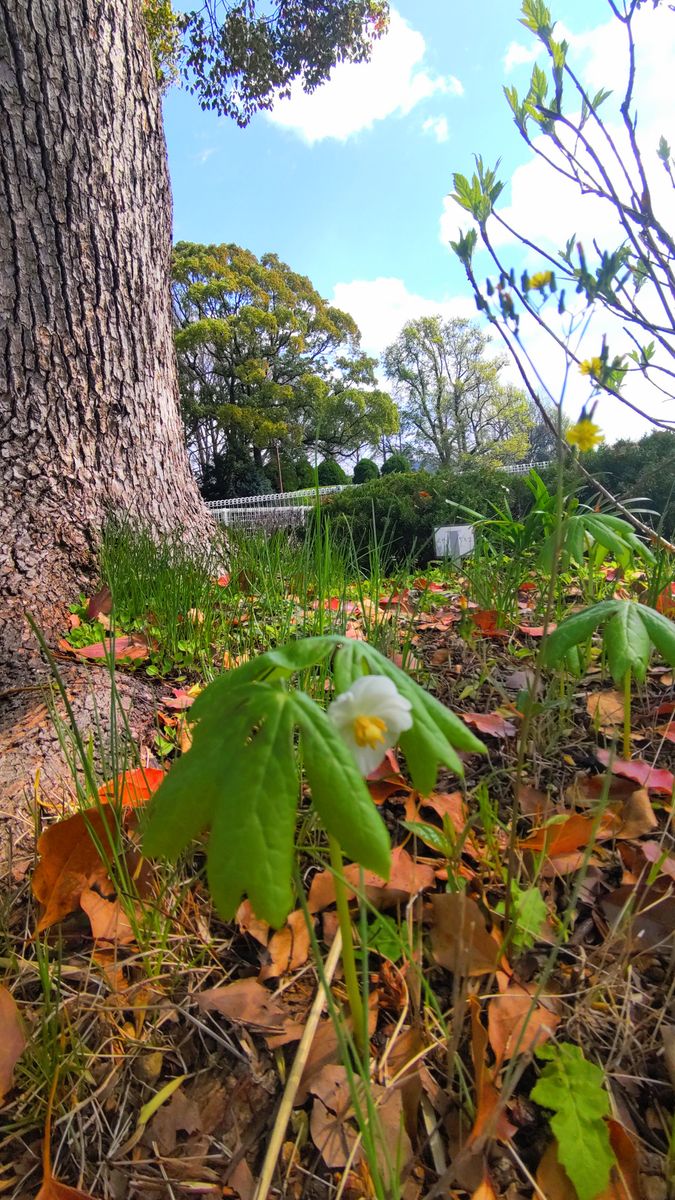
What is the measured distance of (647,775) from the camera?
103 centimetres

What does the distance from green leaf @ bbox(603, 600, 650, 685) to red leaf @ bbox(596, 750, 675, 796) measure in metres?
0.20

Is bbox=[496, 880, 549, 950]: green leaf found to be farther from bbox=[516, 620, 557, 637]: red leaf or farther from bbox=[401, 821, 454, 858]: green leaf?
bbox=[516, 620, 557, 637]: red leaf

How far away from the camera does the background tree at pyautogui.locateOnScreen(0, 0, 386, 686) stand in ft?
6.67

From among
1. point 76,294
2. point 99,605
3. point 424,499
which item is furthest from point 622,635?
point 424,499

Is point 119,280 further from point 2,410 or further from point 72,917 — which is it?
point 72,917

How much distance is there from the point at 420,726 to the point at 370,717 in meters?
0.06

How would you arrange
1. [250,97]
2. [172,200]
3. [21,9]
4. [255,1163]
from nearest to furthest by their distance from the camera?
1. [255,1163]
2. [21,9]
3. [172,200]
4. [250,97]

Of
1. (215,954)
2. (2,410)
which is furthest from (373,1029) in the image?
(2,410)

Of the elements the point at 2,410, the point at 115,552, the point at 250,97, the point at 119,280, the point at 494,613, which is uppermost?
the point at 250,97

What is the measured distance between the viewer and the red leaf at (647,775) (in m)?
1.03

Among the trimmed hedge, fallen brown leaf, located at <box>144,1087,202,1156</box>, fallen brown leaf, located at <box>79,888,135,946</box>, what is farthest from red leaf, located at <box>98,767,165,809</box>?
the trimmed hedge

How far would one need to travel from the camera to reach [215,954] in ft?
2.77

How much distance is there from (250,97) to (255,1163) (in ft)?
30.4

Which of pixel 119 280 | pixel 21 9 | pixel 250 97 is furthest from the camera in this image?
pixel 250 97
